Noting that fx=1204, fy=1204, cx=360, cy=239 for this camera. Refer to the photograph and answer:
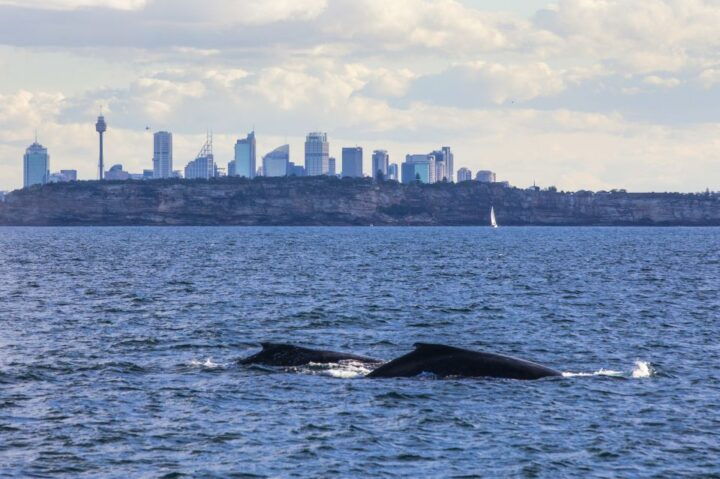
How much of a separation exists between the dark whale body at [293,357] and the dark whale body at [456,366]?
282 cm

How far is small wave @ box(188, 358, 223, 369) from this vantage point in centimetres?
3844

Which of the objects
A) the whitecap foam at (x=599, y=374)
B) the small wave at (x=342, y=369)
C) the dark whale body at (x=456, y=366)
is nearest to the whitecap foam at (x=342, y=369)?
the small wave at (x=342, y=369)

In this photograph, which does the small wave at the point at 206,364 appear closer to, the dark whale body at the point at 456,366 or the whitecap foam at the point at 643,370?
the dark whale body at the point at 456,366

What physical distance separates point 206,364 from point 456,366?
28.9 ft

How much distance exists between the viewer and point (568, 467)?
25547 millimetres

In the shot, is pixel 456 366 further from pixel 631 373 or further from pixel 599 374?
pixel 631 373

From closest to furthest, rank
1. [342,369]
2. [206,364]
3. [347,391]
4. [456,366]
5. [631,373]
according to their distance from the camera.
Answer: [347,391], [456,366], [342,369], [631,373], [206,364]

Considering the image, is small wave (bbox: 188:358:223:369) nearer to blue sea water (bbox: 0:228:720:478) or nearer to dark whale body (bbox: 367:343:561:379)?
blue sea water (bbox: 0:228:720:478)

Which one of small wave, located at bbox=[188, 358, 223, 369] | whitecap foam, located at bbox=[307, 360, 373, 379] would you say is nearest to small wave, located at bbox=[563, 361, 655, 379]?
whitecap foam, located at bbox=[307, 360, 373, 379]

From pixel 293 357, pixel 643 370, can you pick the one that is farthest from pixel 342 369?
pixel 643 370

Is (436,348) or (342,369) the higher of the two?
(436,348)

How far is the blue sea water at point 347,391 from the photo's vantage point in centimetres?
2605

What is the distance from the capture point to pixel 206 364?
128 feet

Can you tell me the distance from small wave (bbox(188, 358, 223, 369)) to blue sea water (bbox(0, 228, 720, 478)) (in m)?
0.11
